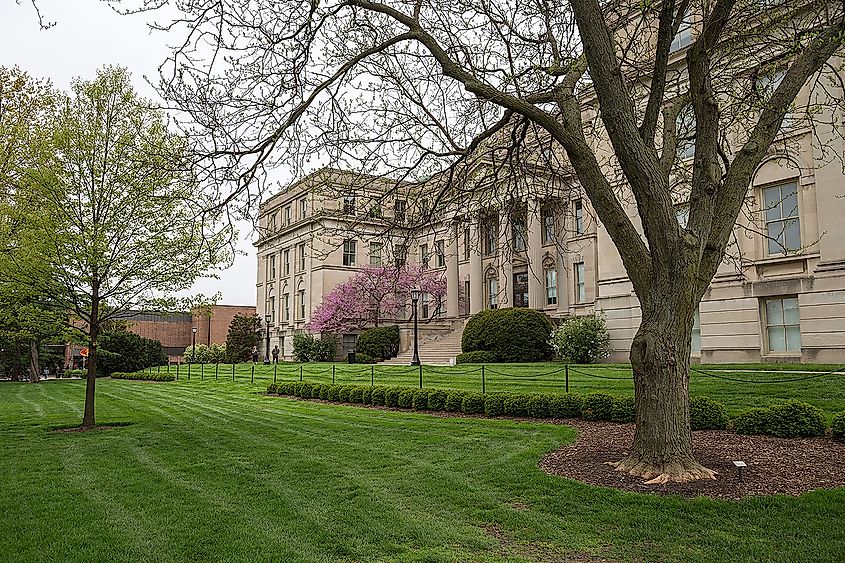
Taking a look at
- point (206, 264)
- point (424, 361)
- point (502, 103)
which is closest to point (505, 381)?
point (206, 264)

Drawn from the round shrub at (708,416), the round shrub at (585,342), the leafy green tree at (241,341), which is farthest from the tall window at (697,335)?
the leafy green tree at (241,341)

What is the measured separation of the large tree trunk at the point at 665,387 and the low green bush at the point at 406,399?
898cm

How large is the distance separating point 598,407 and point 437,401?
4.48 m

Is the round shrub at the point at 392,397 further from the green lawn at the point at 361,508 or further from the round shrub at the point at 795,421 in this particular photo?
the round shrub at the point at 795,421

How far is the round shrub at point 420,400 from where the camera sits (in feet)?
52.1

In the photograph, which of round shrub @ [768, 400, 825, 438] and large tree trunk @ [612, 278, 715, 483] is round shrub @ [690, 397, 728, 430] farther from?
large tree trunk @ [612, 278, 715, 483]

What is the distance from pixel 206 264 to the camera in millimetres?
14281

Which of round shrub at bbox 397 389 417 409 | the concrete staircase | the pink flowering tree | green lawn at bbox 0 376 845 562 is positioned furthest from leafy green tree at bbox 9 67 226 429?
the pink flowering tree

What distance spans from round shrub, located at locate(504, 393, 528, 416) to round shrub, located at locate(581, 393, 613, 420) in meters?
1.43

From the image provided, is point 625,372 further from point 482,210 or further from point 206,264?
point 206,264

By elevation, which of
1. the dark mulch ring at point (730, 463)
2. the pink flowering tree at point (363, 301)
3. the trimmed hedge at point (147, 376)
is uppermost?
the pink flowering tree at point (363, 301)

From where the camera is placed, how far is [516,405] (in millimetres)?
13680

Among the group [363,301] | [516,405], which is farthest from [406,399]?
[363,301]

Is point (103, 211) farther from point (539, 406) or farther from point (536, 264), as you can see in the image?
point (536, 264)
